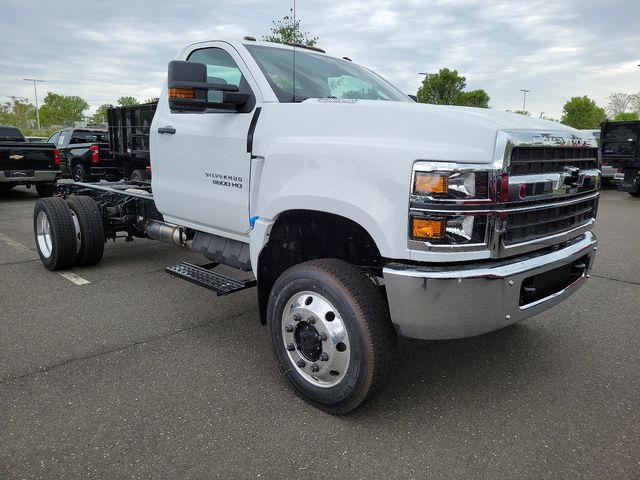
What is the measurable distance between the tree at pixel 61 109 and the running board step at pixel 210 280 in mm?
98667

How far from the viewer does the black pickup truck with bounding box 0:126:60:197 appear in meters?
11.9

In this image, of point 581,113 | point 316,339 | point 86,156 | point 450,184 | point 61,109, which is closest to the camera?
point 450,184

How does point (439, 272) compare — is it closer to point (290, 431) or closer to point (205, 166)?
point (290, 431)

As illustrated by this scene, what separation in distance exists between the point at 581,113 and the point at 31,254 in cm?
6952

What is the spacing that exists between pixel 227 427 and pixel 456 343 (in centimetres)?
194

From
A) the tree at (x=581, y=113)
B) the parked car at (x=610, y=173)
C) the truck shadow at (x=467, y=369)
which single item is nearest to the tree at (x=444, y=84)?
the parked car at (x=610, y=173)

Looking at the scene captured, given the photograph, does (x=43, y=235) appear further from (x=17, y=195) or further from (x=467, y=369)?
(x=17, y=195)

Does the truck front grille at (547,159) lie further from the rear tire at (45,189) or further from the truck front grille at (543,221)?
the rear tire at (45,189)

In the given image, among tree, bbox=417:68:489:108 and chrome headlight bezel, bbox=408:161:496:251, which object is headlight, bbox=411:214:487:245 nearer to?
chrome headlight bezel, bbox=408:161:496:251

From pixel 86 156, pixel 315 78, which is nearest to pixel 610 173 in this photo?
pixel 86 156

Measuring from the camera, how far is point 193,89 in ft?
10.5

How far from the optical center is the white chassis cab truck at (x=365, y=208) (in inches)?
94.7

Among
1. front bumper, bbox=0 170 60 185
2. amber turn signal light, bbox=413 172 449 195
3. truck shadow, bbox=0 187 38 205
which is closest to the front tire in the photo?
amber turn signal light, bbox=413 172 449 195

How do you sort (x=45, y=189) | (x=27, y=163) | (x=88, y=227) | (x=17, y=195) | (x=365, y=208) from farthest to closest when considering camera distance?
1. (x=17, y=195)
2. (x=45, y=189)
3. (x=27, y=163)
4. (x=88, y=227)
5. (x=365, y=208)
